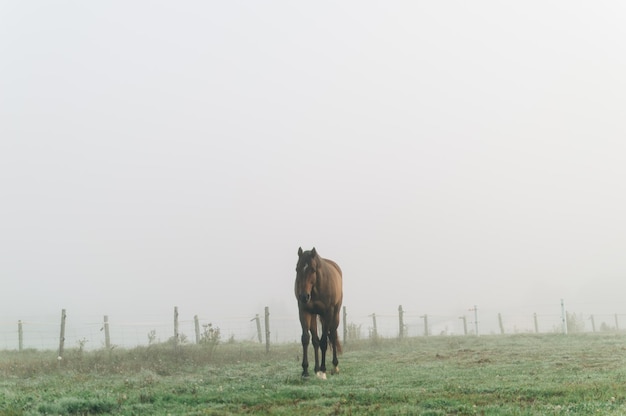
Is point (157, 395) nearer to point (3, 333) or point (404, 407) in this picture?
point (404, 407)

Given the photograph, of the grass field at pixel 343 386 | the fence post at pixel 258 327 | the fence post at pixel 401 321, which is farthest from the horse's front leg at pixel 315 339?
the fence post at pixel 401 321

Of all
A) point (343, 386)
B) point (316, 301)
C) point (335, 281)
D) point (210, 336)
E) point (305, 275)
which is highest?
point (305, 275)

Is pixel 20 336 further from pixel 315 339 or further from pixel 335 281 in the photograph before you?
pixel 315 339

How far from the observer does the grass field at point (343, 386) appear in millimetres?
9414

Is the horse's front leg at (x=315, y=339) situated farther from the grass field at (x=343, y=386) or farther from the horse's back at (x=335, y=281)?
the horse's back at (x=335, y=281)

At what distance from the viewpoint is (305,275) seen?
46.2 feet

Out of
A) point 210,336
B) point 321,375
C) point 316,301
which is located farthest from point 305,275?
point 210,336

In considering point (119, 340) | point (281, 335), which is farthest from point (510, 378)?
point (281, 335)

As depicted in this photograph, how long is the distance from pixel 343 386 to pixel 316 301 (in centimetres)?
293

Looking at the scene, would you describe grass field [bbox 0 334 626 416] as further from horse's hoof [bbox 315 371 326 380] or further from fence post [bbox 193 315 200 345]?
fence post [bbox 193 315 200 345]

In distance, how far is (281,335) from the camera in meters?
35.9

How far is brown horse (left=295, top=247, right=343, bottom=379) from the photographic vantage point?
1414 cm

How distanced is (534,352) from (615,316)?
115 ft

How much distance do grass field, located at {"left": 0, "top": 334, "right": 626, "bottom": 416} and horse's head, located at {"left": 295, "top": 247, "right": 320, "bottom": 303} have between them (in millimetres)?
1982
